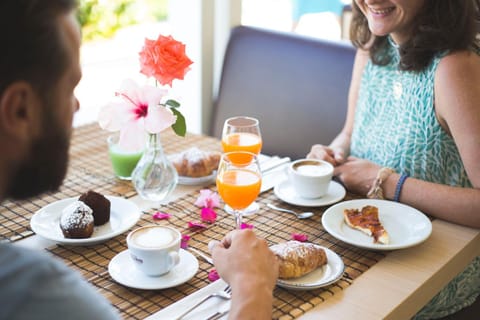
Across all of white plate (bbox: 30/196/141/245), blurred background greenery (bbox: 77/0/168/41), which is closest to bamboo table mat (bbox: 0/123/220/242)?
white plate (bbox: 30/196/141/245)

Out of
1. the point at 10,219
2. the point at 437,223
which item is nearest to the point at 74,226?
the point at 10,219

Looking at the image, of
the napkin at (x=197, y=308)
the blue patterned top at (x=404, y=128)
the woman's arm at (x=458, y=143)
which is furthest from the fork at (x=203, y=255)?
the blue patterned top at (x=404, y=128)

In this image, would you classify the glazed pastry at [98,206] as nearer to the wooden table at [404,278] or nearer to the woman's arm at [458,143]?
the wooden table at [404,278]

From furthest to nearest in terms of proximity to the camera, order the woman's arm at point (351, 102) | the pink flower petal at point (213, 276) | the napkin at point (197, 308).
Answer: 1. the woman's arm at point (351, 102)
2. the pink flower petal at point (213, 276)
3. the napkin at point (197, 308)

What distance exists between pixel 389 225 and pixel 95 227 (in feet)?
2.28

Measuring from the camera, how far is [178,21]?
294 cm

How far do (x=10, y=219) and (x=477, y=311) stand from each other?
1233 millimetres

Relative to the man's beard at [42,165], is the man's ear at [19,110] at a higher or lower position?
higher

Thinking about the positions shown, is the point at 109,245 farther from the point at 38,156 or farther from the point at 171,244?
the point at 38,156

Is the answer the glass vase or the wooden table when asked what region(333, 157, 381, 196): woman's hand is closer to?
the wooden table

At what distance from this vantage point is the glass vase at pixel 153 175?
67.0 inches

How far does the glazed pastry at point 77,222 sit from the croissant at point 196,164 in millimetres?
387

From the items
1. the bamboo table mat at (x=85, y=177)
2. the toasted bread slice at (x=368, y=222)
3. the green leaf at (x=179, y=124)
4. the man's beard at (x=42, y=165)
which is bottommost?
the bamboo table mat at (x=85, y=177)

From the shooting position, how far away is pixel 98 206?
1.56 metres
